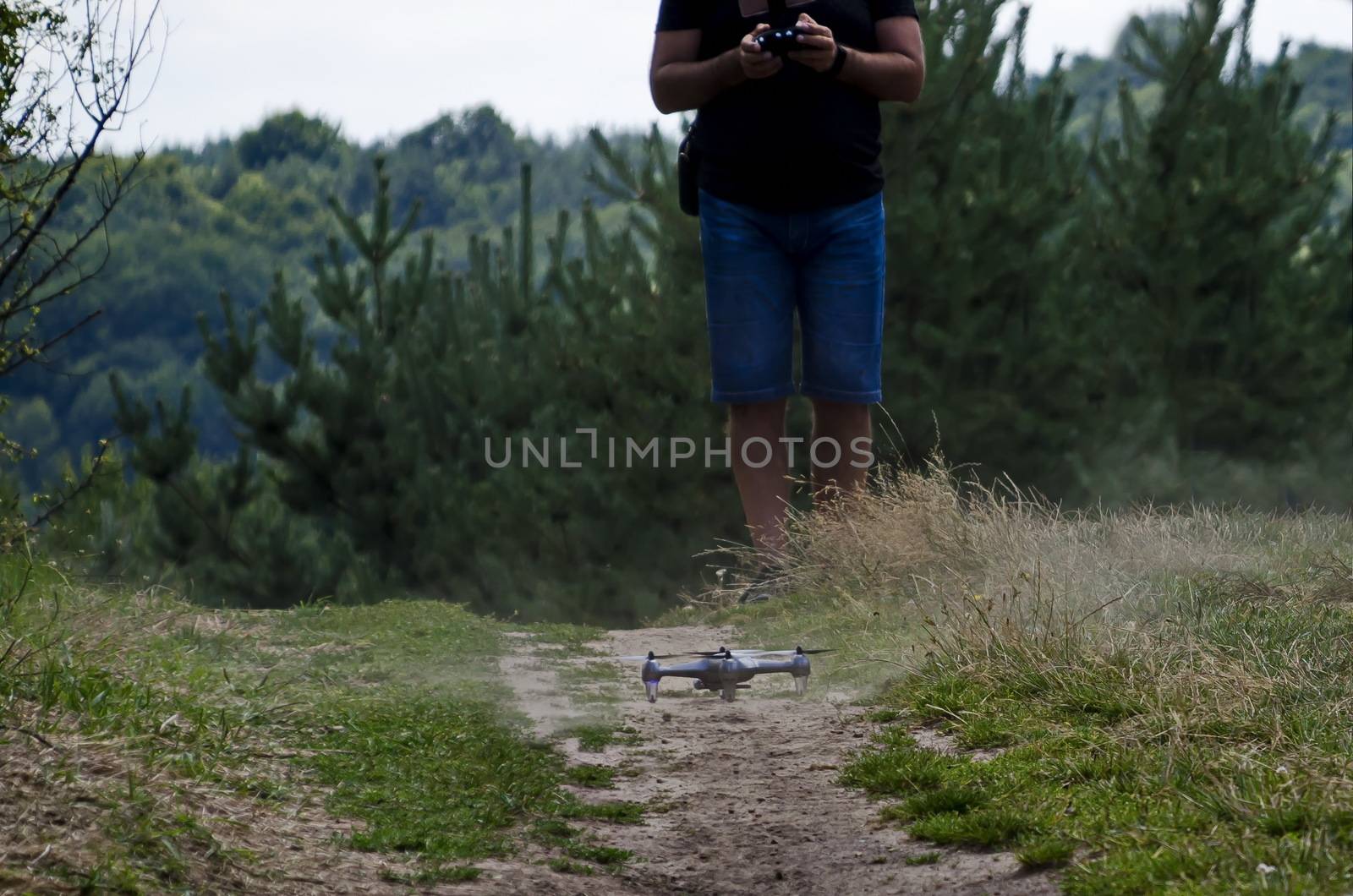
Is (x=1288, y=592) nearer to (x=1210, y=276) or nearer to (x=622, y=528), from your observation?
(x=622, y=528)

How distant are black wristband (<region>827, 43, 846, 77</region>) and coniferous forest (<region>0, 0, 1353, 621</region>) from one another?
492cm

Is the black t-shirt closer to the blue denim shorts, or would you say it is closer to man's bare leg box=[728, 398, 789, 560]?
the blue denim shorts

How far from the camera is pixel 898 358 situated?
9.95 metres

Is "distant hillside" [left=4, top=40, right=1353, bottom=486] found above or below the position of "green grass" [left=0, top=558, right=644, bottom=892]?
above

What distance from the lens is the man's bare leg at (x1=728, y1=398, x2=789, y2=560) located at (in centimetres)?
537

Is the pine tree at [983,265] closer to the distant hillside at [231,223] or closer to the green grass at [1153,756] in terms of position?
the green grass at [1153,756]

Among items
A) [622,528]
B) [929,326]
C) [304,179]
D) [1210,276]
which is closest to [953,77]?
[929,326]

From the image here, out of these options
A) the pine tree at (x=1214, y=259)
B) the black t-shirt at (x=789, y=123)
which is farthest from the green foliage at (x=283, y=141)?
the black t-shirt at (x=789, y=123)

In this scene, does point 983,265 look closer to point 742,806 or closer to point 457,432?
point 457,432

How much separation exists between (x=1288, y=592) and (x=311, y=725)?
296 cm

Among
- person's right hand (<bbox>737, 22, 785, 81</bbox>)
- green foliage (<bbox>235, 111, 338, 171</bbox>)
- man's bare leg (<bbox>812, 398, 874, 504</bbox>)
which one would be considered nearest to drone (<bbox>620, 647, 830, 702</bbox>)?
man's bare leg (<bbox>812, 398, 874, 504</bbox>)

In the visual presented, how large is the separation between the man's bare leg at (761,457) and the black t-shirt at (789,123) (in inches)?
29.9

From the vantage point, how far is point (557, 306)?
40.7ft

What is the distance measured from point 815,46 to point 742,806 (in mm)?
2557
